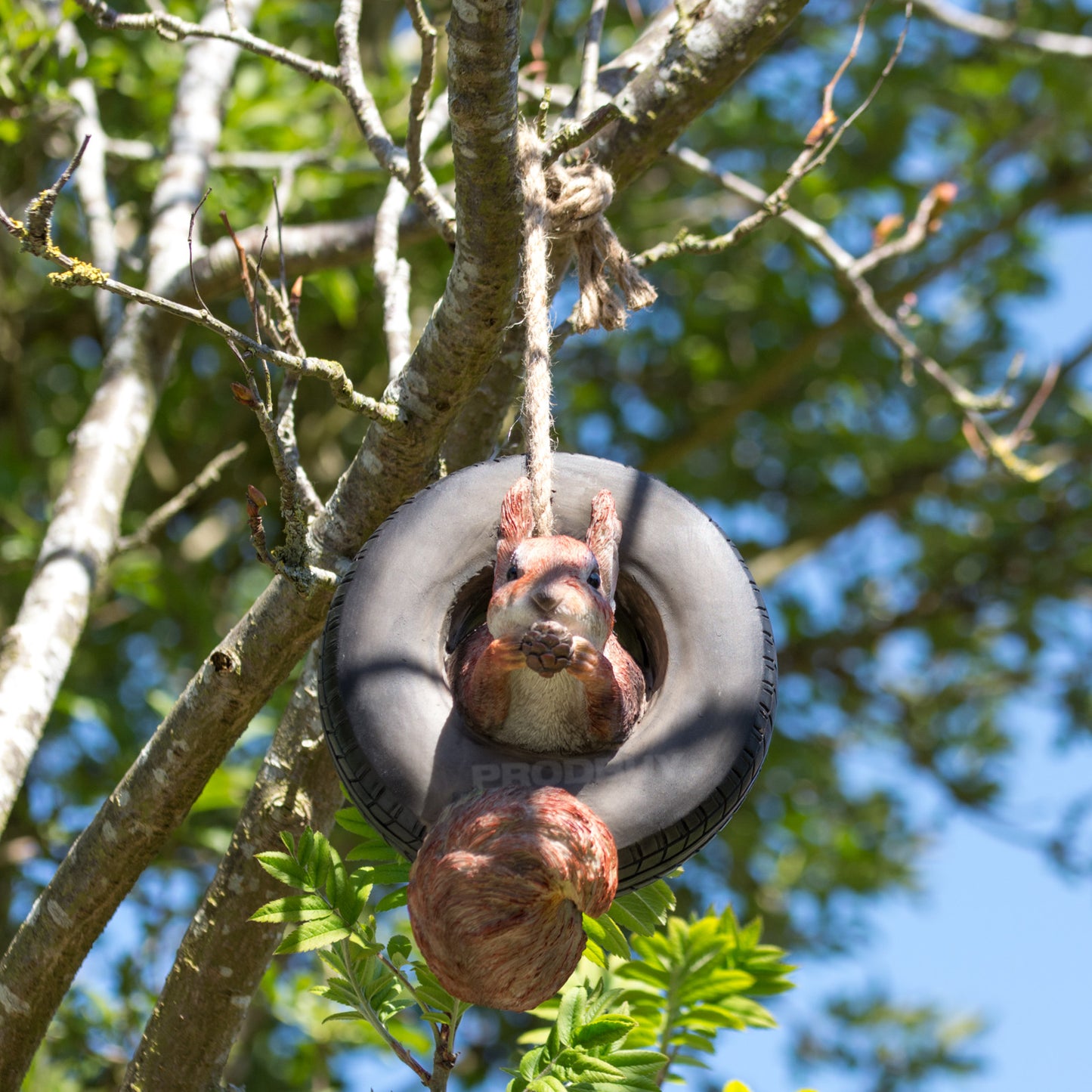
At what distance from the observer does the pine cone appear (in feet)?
3.54

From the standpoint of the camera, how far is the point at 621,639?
1.42 m

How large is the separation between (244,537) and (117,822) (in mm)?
3132

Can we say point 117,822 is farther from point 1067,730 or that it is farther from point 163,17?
point 1067,730

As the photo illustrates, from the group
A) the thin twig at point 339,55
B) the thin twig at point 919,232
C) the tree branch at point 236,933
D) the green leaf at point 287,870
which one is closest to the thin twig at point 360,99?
Result: the thin twig at point 339,55

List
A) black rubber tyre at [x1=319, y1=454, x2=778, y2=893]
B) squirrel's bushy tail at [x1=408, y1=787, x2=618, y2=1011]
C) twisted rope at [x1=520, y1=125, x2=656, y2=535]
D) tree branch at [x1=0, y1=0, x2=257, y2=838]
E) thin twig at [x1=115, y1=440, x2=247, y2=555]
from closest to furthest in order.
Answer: squirrel's bushy tail at [x1=408, y1=787, x2=618, y2=1011]
black rubber tyre at [x1=319, y1=454, x2=778, y2=893]
twisted rope at [x1=520, y1=125, x2=656, y2=535]
tree branch at [x1=0, y1=0, x2=257, y2=838]
thin twig at [x1=115, y1=440, x2=247, y2=555]

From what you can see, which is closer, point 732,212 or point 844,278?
point 844,278

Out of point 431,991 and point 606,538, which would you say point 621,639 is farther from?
point 431,991

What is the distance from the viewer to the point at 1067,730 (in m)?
5.17

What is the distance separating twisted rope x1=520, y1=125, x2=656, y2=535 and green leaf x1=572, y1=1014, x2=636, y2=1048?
64 centimetres

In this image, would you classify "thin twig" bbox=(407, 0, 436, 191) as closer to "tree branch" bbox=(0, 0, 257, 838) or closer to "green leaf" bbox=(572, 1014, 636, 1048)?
"tree branch" bbox=(0, 0, 257, 838)

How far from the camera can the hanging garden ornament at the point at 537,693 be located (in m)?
1.07

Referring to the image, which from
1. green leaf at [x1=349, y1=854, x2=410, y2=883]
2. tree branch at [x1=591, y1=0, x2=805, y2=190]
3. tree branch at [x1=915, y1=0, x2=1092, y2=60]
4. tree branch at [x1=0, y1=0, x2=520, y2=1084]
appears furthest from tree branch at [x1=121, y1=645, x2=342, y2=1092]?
tree branch at [x1=915, y1=0, x2=1092, y2=60]

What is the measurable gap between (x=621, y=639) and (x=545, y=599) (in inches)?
12.9

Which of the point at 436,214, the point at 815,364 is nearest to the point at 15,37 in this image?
the point at 436,214
